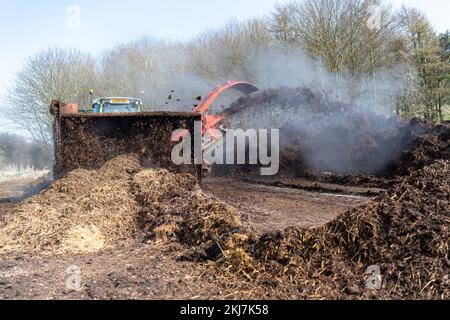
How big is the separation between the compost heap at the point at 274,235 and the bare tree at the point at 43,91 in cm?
1802

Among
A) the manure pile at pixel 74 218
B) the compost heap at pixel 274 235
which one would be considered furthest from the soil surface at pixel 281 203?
the manure pile at pixel 74 218

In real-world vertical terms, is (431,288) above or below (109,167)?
below

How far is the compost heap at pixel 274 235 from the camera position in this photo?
12.3 feet

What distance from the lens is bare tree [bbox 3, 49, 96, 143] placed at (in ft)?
76.9

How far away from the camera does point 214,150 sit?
43.4 ft

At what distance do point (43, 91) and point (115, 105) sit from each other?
12610mm

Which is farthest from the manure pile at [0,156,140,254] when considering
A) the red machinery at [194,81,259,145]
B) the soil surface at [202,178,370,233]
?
the red machinery at [194,81,259,145]

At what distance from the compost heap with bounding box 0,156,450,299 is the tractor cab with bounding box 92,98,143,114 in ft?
18.6

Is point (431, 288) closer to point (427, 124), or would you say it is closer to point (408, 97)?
point (427, 124)

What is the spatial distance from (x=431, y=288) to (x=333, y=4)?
60.7ft

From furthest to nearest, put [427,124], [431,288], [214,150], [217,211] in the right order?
[214,150], [427,124], [217,211], [431,288]

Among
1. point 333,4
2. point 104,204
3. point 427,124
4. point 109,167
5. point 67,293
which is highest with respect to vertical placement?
point 333,4

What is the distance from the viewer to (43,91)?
23375 millimetres

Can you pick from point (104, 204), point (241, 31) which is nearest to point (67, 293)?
point (104, 204)
